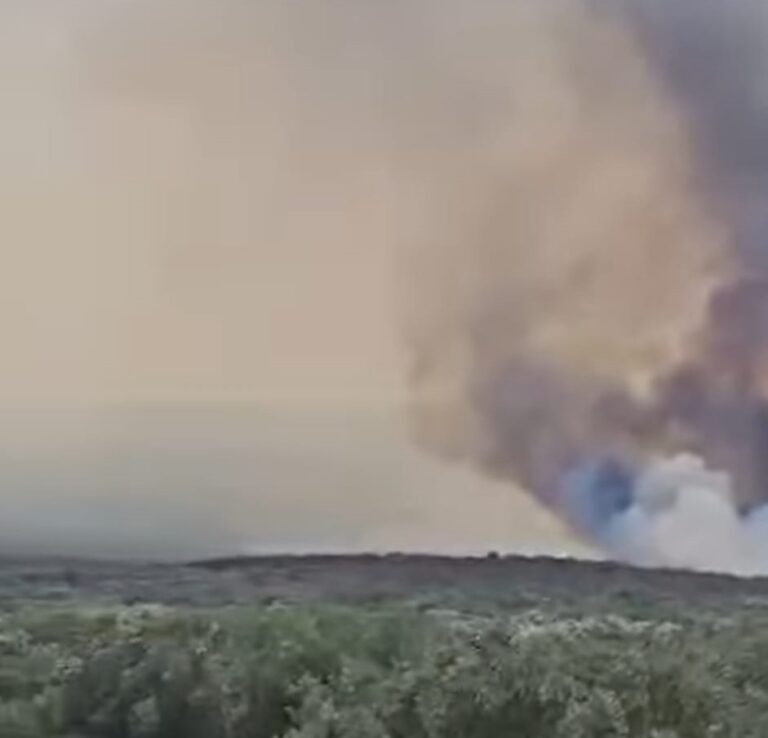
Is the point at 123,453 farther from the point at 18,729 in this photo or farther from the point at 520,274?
the point at 18,729

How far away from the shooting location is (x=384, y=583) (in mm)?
15414

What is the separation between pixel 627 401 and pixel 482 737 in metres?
8.30

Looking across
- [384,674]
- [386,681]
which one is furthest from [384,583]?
[386,681]

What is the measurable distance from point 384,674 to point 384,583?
7.04 metres

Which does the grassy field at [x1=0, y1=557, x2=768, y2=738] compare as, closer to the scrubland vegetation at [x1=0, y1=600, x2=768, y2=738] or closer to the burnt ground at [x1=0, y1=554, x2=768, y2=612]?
the scrubland vegetation at [x1=0, y1=600, x2=768, y2=738]

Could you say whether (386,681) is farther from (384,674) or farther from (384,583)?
(384,583)

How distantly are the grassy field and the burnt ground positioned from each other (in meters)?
0.78

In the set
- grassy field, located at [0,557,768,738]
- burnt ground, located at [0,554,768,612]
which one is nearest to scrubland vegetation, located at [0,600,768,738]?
grassy field, located at [0,557,768,738]

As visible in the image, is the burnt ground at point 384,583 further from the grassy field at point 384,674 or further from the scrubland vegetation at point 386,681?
the scrubland vegetation at point 386,681

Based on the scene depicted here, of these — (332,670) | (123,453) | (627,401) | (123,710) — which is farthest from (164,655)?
(627,401)

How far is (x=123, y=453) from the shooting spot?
15.3 m

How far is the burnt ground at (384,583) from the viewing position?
14.6 metres

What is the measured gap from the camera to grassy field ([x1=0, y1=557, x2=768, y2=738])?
773cm

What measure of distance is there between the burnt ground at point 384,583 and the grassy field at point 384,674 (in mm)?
780
